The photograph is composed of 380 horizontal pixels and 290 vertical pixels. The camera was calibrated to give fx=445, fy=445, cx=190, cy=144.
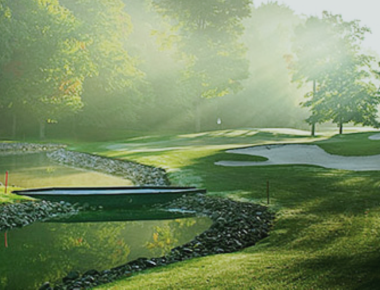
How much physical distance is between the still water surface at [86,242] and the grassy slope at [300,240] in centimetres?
187

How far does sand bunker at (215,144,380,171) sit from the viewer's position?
2158 centimetres

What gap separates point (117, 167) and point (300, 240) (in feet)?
54.8

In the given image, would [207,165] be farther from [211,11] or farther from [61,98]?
Answer: [211,11]

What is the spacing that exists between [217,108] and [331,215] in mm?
58719

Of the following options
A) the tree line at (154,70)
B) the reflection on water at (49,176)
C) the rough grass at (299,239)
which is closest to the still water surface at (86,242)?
the rough grass at (299,239)

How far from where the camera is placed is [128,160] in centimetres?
2619

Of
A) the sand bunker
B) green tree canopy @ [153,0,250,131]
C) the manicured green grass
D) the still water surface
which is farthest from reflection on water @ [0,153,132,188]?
green tree canopy @ [153,0,250,131]

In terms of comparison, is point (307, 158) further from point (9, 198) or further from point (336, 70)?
point (336, 70)

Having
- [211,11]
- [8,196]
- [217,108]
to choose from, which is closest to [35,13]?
[211,11]

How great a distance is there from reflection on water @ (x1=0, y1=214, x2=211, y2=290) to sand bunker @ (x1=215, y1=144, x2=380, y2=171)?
10911mm

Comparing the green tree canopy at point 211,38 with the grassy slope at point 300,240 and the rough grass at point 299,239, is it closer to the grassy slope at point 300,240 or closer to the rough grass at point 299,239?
the rough grass at point 299,239

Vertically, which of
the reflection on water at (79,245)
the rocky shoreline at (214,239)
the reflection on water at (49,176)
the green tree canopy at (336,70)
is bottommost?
the reflection on water at (79,245)

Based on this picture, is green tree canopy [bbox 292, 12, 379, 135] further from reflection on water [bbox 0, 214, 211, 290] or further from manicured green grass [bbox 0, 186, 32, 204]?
manicured green grass [bbox 0, 186, 32, 204]

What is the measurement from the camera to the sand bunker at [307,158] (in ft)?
70.8
